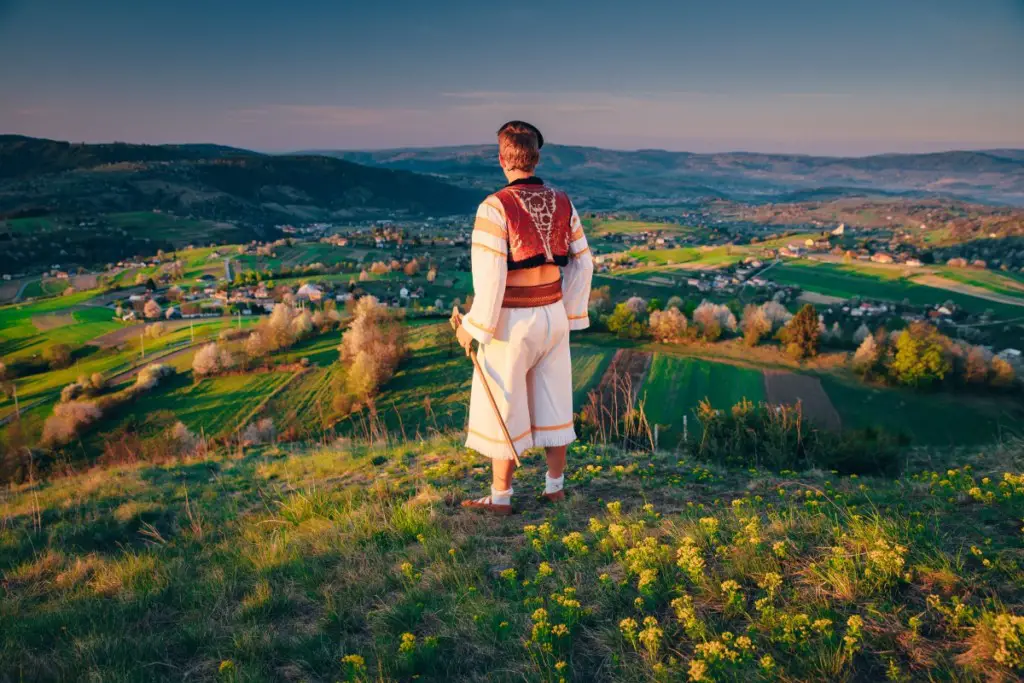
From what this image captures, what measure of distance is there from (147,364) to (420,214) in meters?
129

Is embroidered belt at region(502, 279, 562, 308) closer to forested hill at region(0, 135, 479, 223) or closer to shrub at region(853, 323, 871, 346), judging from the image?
shrub at region(853, 323, 871, 346)

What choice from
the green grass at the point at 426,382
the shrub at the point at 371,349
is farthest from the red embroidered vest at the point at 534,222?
the shrub at the point at 371,349

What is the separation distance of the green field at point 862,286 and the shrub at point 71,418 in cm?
7437

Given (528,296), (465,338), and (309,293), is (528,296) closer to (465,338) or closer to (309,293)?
(465,338)

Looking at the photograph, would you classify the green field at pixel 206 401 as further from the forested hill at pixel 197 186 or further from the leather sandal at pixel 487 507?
the forested hill at pixel 197 186

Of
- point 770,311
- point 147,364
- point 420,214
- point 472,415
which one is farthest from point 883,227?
point 472,415

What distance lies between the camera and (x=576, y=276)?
5.12 meters

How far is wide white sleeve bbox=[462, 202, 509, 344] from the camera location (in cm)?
453

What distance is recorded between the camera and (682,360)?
43.8 m

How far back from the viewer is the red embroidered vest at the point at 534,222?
4.57 m

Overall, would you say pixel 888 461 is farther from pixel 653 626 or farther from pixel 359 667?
pixel 359 667

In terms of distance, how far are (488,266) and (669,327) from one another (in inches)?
1882

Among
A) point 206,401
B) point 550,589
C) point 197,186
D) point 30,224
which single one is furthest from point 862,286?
point 197,186

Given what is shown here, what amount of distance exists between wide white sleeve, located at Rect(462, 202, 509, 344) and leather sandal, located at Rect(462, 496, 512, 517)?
1.60 metres
